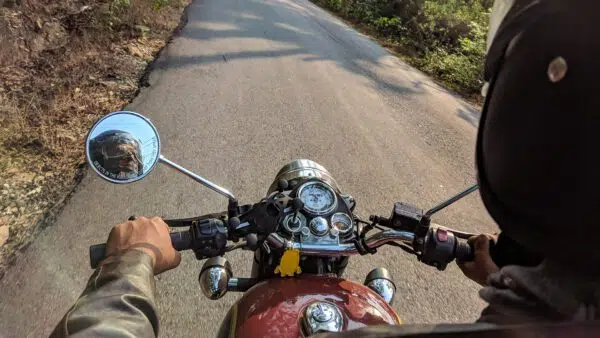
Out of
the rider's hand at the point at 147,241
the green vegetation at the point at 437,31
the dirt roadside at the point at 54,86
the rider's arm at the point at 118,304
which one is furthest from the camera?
the green vegetation at the point at 437,31

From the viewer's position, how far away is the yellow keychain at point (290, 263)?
168 centimetres

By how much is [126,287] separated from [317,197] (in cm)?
70

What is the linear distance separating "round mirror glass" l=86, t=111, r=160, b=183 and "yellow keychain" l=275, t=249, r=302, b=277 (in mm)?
525

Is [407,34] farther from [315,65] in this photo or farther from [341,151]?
[341,151]

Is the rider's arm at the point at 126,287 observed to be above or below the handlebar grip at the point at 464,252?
below

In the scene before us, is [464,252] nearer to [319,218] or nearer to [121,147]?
[319,218]

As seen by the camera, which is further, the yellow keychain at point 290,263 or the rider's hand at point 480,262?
the rider's hand at point 480,262

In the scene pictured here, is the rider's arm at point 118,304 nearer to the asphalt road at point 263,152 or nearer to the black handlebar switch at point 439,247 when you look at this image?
the black handlebar switch at point 439,247

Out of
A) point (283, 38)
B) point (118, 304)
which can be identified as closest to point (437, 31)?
point (283, 38)

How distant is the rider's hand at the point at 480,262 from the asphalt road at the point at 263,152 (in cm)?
143

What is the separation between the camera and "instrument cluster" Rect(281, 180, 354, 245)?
1.73 m

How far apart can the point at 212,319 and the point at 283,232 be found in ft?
4.67

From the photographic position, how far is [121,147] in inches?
63.7

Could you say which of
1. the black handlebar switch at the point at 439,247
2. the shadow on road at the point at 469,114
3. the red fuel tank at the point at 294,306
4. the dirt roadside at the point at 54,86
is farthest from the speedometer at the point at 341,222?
the shadow on road at the point at 469,114
